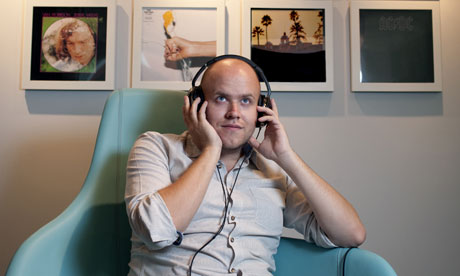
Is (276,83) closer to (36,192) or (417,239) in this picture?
(417,239)

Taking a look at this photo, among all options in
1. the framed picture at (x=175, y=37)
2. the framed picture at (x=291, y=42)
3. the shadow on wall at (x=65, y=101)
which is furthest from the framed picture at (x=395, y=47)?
the shadow on wall at (x=65, y=101)

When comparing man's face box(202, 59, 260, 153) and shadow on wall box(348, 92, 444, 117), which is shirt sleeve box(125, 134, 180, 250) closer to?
man's face box(202, 59, 260, 153)

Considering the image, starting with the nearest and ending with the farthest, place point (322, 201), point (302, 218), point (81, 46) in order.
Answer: point (322, 201) → point (302, 218) → point (81, 46)

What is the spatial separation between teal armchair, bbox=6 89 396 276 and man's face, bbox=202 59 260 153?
0.32m

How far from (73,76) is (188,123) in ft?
2.94

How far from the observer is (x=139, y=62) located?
5.93ft

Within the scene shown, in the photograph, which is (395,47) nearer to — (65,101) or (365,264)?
(365,264)

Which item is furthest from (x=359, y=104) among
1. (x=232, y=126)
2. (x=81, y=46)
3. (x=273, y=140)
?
(x=81, y=46)

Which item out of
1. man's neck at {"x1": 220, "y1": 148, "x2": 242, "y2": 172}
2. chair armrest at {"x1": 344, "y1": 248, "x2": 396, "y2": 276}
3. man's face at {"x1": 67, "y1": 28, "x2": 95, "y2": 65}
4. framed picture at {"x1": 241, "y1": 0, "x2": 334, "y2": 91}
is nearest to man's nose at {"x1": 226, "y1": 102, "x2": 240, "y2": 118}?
man's neck at {"x1": 220, "y1": 148, "x2": 242, "y2": 172}

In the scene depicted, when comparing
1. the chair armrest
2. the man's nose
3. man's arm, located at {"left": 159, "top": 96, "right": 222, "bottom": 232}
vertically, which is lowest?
the chair armrest

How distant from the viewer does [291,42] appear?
71.7 inches

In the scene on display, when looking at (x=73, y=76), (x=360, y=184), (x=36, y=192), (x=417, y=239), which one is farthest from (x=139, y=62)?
(x=417, y=239)

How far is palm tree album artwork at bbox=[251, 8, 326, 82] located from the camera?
1.81m

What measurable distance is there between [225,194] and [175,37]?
953mm
